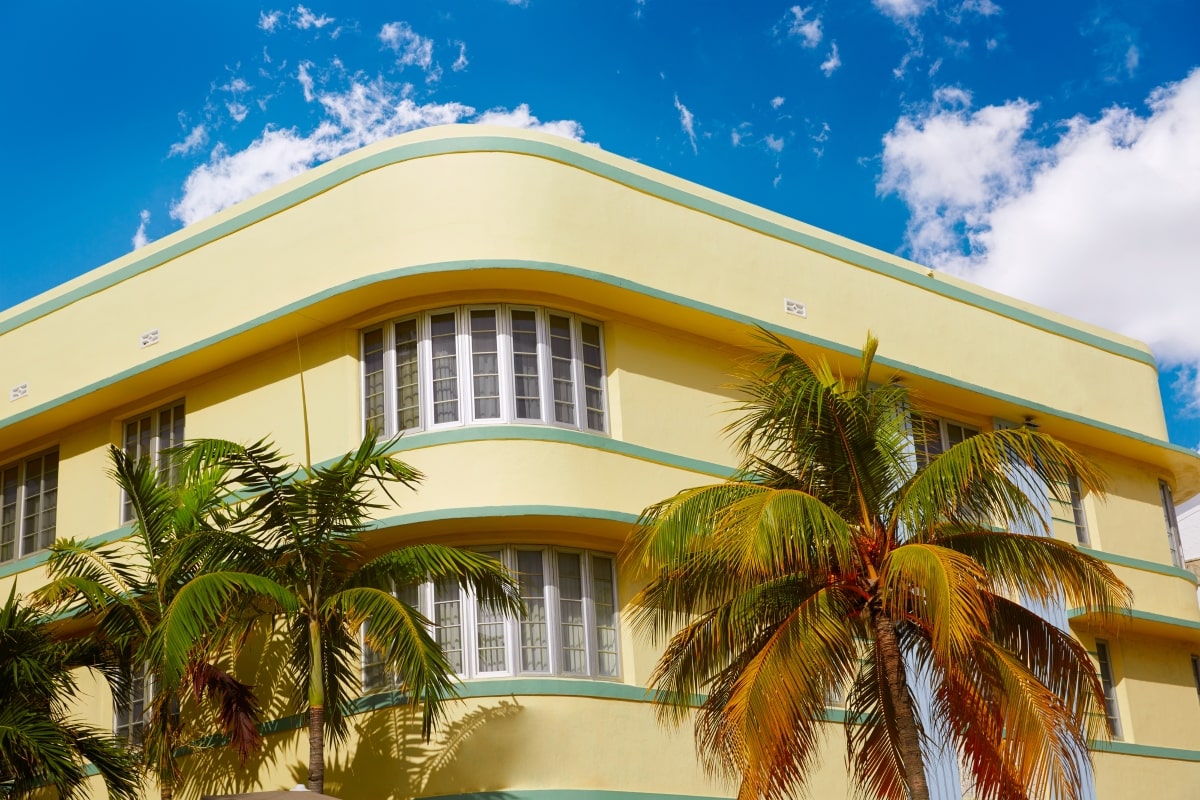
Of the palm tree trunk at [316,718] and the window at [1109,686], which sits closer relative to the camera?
the palm tree trunk at [316,718]

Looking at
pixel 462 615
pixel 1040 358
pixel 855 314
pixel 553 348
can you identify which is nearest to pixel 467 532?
pixel 462 615

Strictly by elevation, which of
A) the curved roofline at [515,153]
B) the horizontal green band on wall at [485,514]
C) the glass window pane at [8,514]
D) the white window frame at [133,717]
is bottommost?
the white window frame at [133,717]

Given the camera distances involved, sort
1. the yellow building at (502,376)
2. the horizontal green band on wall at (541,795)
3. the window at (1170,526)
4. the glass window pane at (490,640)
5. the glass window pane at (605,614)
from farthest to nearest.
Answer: the window at (1170,526)
the glass window pane at (605,614)
the yellow building at (502,376)
the glass window pane at (490,640)
the horizontal green band on wall at (541,795)

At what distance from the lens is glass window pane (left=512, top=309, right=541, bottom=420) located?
21.0 m

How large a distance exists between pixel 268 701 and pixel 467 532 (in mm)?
3336

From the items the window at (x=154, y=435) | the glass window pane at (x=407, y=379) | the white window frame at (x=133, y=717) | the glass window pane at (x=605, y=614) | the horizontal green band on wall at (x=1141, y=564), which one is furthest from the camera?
the horizontal green band on wall at (x=1141, y=564)

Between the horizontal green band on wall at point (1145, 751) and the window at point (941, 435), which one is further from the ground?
the window at point (941, 435)

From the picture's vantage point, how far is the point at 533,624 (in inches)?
793

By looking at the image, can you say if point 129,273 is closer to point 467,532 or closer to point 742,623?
point 467,532

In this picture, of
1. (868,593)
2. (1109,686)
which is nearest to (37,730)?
(868,593)

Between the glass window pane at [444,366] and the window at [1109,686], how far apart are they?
11953 millimetres

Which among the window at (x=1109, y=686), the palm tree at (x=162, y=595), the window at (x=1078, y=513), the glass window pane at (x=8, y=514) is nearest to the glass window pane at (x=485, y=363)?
the palm tree at (x=162, y=595)

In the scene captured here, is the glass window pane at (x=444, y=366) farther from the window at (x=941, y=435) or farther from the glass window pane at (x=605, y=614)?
the window at (x=941, y=435)

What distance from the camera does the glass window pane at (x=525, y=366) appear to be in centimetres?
2097
